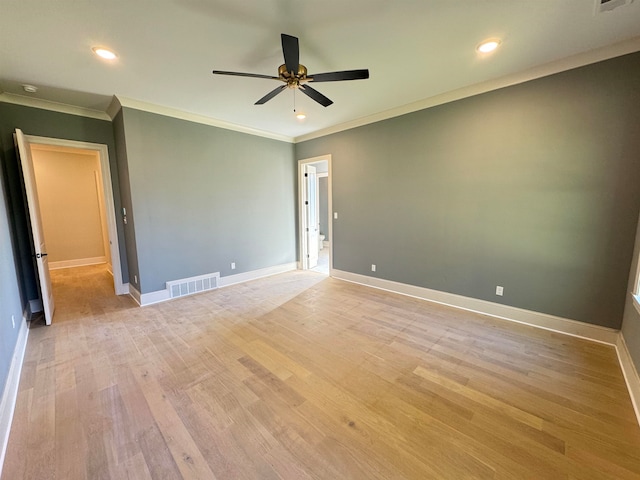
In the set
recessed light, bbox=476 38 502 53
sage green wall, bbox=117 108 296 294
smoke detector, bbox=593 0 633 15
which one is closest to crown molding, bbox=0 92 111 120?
sage green wall, bbox=117 108 296 294

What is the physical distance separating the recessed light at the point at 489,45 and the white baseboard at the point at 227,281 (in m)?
4.54

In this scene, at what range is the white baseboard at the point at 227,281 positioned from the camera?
367 centimetres

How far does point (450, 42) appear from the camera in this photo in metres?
2.22

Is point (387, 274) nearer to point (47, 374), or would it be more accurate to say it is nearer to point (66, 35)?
point (47, 374)

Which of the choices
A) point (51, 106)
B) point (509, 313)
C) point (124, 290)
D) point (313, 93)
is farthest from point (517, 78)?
point (124, 290)

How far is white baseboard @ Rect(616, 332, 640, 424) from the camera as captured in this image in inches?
69.7

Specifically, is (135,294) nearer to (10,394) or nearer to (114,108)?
(10,394)

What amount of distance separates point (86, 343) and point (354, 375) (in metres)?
2.83

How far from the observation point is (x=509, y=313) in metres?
3.06

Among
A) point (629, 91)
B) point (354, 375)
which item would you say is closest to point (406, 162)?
point (629, 91)

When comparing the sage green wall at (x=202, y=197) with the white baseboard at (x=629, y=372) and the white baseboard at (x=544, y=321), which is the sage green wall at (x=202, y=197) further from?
the white baseboard at (x=629, y=372)

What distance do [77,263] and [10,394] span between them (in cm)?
568

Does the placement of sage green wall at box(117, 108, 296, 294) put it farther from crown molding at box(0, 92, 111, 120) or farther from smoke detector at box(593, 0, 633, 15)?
smoke detector at box(593, 0, 633, 15)

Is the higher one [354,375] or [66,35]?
[66,35]
